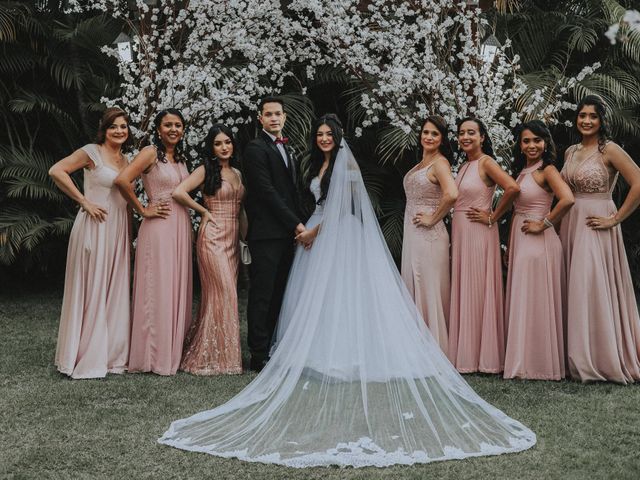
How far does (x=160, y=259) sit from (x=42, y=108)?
5.23 meters

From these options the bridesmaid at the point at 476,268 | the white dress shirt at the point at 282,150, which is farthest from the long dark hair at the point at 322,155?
the bridesmaid at the point at 476,268

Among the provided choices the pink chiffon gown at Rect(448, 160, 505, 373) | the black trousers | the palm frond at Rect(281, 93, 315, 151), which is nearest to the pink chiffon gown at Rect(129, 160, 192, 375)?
the black trousers

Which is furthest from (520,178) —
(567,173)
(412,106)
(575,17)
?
(575,17)

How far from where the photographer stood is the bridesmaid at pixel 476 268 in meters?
6.25

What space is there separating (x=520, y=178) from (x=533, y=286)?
35.4 inches

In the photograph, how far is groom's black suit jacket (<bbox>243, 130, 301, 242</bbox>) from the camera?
6.32 meters

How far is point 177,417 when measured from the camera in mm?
5094

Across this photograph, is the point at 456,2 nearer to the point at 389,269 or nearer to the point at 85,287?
the point at 389,269

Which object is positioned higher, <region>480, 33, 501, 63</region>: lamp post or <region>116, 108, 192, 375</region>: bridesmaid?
<region>480, 33, 501, 63</region>: lamp post

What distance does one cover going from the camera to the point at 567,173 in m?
6.16

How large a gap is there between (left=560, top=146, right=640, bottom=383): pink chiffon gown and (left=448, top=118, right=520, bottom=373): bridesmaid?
1.86 feet

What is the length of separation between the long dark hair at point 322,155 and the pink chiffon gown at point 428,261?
719mm

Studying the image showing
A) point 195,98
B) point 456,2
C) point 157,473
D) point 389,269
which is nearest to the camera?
point 157,473

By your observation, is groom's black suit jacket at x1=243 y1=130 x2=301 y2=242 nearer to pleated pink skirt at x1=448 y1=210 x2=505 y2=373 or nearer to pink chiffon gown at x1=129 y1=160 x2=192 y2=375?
pink chiffon gown at x1=129 y1=160 x2=192 y2=375
